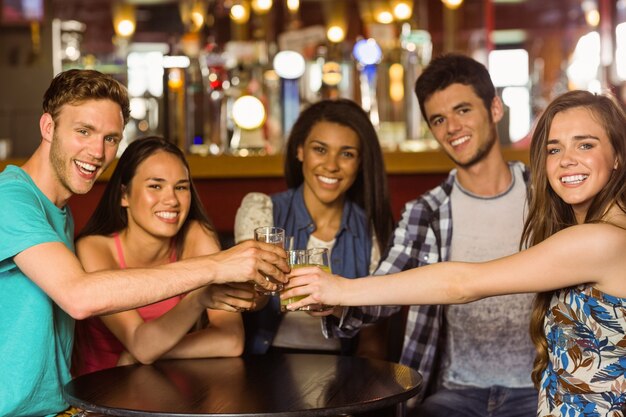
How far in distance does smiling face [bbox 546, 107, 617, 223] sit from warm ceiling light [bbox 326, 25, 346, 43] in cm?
560

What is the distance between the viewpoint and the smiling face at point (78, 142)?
2445 millimetres

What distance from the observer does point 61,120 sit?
2459 mm

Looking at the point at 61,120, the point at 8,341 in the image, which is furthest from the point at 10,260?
the point at 61,120

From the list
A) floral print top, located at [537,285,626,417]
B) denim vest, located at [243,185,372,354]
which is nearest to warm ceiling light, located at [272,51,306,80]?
denim vest, located at [243,185,372,354]

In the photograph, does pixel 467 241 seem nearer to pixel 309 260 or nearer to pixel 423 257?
pixel 423 257

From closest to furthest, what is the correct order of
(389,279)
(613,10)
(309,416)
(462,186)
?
(309,416), (389,279), (462,186), (613,10)

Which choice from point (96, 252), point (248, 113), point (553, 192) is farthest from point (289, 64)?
point (553, 192)

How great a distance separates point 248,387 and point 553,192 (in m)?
0.92

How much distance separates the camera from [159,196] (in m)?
2.92

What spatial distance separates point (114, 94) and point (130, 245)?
61 cm

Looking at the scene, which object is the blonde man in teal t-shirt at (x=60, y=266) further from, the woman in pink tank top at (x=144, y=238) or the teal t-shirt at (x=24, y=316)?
the woman in pink tank top at (x=144, y=238)

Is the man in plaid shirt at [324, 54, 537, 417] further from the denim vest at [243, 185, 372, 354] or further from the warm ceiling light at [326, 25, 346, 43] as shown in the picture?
the warm ceiling light at [326, 25, 346, 43]

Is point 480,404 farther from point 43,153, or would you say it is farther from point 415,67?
point 415,67

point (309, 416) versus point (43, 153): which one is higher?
point (43, 153)
